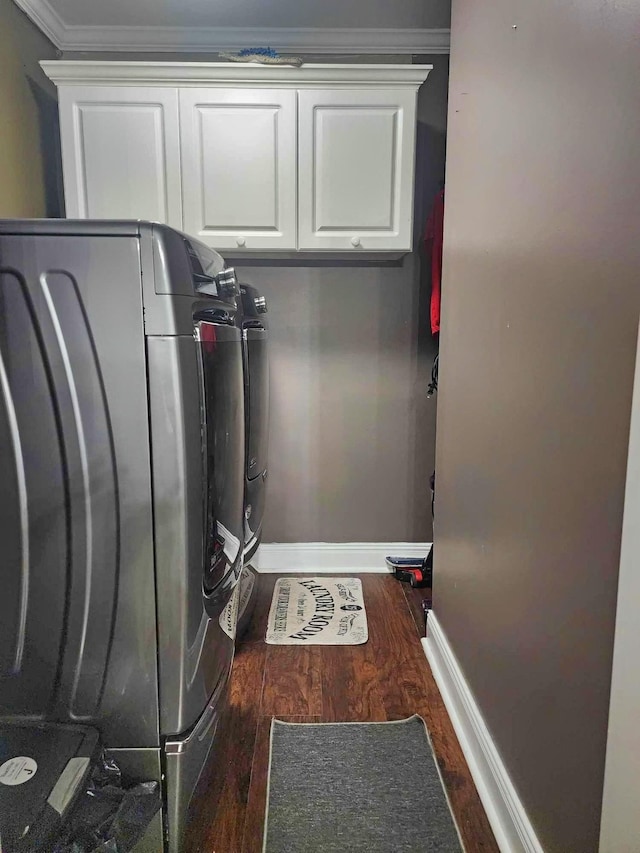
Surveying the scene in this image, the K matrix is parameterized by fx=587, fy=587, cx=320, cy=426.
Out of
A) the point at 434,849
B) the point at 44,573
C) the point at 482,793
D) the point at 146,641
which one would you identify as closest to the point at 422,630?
the point at 482,793

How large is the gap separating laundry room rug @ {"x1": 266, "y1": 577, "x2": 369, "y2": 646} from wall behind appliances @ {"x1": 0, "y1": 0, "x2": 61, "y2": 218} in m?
1.92

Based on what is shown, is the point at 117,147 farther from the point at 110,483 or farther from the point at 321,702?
the point at 321,702

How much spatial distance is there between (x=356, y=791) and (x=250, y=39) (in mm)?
2939

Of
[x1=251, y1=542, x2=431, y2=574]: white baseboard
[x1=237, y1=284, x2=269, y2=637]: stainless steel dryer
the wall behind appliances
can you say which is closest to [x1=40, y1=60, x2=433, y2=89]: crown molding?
the wall behind appliances

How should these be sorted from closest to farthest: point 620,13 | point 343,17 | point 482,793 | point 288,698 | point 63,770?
point 620,13 < point 63,770 < point 482,793 < point 288,698 < point 343,17

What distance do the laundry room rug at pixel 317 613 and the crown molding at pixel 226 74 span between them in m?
2.17

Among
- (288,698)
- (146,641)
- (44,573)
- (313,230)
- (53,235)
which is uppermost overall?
(313,230)

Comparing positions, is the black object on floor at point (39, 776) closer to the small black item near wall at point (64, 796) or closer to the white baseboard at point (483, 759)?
the small black item near wall at point (64, 796)

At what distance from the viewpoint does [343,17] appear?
8.21 feet

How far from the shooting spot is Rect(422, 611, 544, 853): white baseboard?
4.08 ft

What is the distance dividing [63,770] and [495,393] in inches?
46.9

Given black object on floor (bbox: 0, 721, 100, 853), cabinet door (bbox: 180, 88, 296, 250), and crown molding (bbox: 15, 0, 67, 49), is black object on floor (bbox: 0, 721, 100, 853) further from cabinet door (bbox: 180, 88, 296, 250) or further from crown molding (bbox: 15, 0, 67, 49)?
crown molding (bbox: 15, 0, 67, 49)

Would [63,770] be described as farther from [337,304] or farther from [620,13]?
[337,304]

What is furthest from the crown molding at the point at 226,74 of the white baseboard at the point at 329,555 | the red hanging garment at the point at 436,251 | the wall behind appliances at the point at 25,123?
the white baseboard at the point at 329,555
